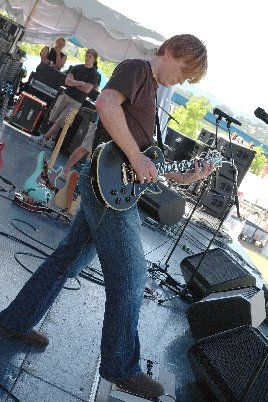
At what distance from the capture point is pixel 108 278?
1.83m

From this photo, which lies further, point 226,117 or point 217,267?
point 226,117

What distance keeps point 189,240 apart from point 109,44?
6.86 meters

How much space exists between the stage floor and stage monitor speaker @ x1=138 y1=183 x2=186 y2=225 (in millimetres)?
1430

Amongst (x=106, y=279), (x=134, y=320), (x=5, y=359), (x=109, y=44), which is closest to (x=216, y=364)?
(x=134, y=320)

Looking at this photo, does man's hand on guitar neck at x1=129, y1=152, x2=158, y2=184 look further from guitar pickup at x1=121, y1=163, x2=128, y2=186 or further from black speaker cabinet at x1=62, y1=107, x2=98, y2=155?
black speaker cabinet at x1=62, y1=107, x2=98, y2=155

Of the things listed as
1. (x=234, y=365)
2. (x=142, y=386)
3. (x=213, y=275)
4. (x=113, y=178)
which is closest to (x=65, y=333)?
(x=142, y=386)

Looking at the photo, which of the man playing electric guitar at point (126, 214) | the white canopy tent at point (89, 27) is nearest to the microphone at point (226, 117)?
the man playing electric guitar at point (126, 214)

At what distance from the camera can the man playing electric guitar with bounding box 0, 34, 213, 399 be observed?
5.65 ft

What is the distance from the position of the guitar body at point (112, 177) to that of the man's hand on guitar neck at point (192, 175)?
1.64 ft

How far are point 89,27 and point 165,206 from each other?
24.0 ft

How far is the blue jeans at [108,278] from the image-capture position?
180 centimetres

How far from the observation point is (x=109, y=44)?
11.4 m

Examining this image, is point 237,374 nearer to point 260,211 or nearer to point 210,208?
point 210,208

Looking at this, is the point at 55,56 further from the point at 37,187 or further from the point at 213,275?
the point at 213,275
